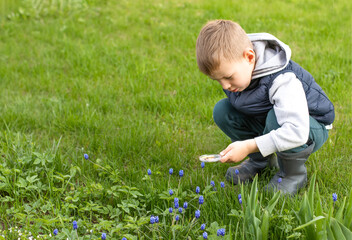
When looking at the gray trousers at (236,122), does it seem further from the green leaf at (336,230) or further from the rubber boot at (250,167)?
the green leaf at (336,230)

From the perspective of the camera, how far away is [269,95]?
255 cm

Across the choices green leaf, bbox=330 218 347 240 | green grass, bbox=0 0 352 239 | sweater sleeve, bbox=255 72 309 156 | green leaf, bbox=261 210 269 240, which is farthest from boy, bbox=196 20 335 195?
green leaf, bbox=330 218 347 240

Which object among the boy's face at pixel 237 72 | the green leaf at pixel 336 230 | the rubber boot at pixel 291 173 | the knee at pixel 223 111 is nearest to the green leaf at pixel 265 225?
the green leaf at pixel 336 230

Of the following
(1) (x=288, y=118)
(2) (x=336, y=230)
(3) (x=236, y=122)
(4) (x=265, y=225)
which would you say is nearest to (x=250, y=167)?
(3) (x=236, y=122)

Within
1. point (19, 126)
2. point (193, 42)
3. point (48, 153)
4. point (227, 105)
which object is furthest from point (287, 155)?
point (193, 42)

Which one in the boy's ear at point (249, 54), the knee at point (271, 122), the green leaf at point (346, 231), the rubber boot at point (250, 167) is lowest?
the rubber boot at point (250, 167)

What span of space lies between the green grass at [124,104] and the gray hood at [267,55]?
28.3 inches

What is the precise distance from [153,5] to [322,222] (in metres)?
5.03

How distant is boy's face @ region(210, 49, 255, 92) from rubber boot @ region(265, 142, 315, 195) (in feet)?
1.67

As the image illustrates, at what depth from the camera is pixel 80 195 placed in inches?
106

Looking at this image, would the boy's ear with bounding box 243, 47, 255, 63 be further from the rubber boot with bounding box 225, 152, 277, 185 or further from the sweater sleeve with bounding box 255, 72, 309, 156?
the rubber boot with bounding box 225, 152, 277, 185

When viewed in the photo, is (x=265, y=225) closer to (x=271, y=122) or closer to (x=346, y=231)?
(x=346, y=231)

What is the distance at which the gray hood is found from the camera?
2.53 metres

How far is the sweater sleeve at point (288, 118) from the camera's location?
239cm
